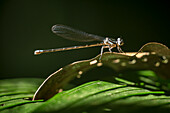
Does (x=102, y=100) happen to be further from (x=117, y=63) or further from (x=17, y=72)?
(x=17, y=72)

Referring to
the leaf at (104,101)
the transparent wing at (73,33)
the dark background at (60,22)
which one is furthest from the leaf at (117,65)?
the dark background at (60,22)

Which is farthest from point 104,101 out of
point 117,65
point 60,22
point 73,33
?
point 60,22

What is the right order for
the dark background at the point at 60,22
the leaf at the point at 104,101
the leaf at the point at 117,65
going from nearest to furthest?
the leaf at the point at 104,101
the leaf at the point at 117,65
the dark background at the point at 60,22

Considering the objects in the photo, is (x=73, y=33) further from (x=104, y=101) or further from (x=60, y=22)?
(x=104, y=101)

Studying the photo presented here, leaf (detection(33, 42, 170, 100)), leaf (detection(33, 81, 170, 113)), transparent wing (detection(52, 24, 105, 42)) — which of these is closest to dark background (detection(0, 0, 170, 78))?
transparent wing (detection(52, 24, 105, 42))

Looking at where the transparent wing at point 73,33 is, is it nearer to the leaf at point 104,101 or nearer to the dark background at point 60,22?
the dark background at point 60,22

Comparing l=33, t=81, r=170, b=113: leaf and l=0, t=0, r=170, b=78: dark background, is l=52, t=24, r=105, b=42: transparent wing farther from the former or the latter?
l=33, t=81, r=170, b=113: leaf

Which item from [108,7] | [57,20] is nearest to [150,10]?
[108,7]
